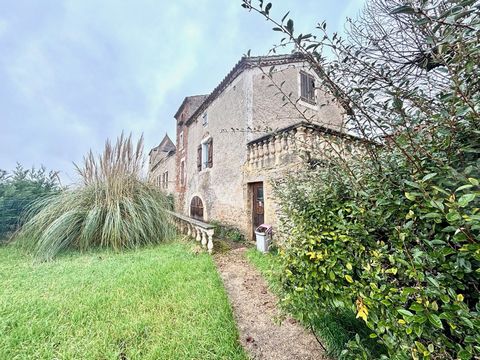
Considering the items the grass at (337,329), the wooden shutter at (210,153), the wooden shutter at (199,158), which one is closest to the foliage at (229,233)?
the wooden shutter at (210,153)

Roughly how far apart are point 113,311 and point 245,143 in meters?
4.81

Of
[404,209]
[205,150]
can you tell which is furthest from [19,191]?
[404,209]

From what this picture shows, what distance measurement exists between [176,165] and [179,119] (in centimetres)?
274

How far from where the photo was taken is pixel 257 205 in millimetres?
5469

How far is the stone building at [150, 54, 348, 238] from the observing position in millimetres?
4555

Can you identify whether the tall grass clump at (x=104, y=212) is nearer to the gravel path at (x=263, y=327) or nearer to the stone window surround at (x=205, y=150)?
the gravel path at (x=263, y=327)

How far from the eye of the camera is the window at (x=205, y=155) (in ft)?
26.9

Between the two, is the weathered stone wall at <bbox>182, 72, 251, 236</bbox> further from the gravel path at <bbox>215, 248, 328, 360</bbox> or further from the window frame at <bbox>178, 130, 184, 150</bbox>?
the gravel path at <bbox>215, 248, 328, 360</bbox>

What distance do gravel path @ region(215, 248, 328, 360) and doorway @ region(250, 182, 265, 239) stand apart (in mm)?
2415

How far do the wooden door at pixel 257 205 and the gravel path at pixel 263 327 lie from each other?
241 cm

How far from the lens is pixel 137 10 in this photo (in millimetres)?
5270

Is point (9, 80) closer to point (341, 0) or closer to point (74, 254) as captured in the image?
point (74, 254)

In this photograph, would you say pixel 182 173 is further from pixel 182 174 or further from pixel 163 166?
pixel 163 166

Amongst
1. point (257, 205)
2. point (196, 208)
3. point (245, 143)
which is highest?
point (245, 143)
